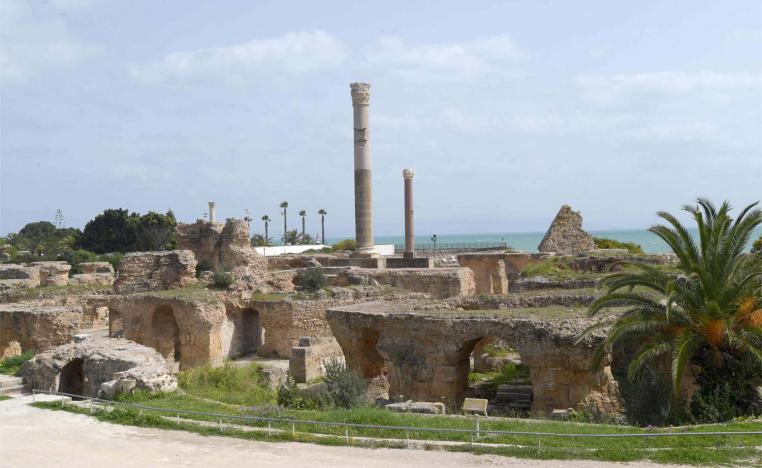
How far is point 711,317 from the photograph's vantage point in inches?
484

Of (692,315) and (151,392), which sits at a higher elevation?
(692,315)

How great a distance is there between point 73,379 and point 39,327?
5208mm

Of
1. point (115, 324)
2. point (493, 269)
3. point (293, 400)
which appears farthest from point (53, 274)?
point (293, 400)

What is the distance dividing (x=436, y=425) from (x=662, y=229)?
529cm

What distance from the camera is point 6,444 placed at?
36.4 ft

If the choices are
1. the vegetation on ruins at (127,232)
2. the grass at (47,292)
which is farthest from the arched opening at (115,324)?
the vegetation on ruins at (127,232)

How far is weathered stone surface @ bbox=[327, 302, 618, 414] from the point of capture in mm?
14617

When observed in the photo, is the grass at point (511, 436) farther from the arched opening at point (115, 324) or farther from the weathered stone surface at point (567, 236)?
the weathered stone surface at point (567, 236)

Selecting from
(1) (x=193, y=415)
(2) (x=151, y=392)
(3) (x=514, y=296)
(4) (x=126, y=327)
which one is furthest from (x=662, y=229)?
(4) (x=126, y=327)

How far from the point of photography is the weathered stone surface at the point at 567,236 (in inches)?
1577

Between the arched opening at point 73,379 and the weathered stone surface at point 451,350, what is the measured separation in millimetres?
5871

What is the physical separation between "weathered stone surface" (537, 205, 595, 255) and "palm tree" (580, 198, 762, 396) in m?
26.7

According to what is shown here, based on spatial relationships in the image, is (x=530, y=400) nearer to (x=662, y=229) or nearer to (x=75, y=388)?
(x=662, y=229)

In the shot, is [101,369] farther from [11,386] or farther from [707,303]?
[707,303]
